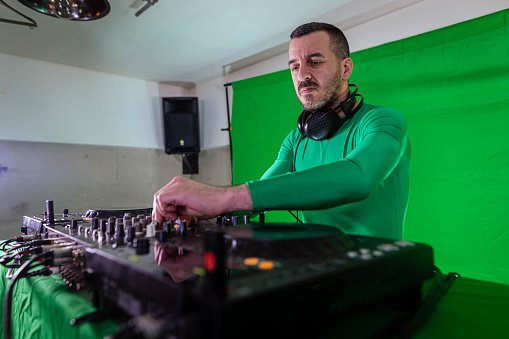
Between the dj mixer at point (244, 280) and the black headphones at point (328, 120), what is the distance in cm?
58

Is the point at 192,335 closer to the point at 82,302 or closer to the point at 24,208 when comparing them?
Answer: the point at 82,302

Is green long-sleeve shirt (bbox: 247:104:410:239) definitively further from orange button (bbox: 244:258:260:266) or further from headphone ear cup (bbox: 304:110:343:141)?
orange button (bbox: 244:258:260:266)

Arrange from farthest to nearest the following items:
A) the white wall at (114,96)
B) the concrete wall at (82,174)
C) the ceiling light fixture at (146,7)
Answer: the concrete wall at (82,174) < the white wall at (114,96) < the ceiling light fixture at (146,7)

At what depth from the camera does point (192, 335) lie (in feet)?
0.90

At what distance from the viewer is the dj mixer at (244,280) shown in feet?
0.95

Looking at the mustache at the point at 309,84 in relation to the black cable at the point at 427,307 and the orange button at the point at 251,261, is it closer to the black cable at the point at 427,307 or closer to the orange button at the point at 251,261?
the black cable at the point at 427,307

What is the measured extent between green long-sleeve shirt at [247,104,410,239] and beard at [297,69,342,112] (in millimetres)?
129

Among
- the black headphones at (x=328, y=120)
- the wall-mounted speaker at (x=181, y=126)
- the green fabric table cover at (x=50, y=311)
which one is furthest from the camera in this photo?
the wall-mounted speaker at (x=181, y=126)

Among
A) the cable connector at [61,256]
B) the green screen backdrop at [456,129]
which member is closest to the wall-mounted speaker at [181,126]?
the green screen backdrop at [456,129]

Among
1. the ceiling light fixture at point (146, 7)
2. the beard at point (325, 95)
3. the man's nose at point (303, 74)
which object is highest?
the ceiling light fixture at point (146, 7)

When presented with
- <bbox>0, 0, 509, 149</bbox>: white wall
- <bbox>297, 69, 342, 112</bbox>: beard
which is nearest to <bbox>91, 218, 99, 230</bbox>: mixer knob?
<bbox>297, 69, 342, 112</bbox>: beard

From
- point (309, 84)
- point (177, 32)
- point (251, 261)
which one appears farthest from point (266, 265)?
point (177, 32)

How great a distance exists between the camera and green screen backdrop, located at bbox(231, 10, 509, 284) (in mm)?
1935

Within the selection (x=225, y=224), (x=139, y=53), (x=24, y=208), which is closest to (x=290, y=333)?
(x=225, y=224)
